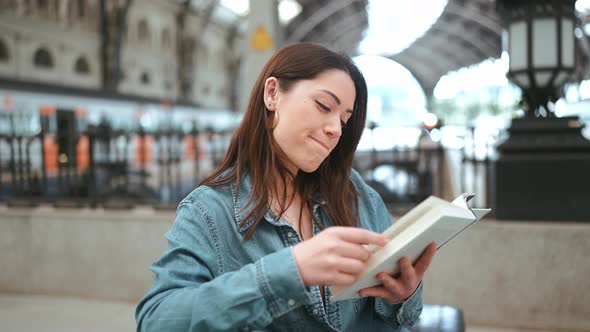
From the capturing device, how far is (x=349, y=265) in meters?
0.90

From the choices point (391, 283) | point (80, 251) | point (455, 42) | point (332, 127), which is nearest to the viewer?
point (391, 283)

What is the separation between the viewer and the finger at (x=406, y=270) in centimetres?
104

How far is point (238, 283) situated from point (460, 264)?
2844 millimetres

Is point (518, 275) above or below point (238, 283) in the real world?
below

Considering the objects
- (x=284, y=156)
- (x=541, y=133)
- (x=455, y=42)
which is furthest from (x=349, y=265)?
(x=455, y=42)

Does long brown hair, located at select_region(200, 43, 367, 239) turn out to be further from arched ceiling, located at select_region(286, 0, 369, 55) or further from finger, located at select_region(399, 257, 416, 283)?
arched ceiling, located at select_region(286, 0, 369, 55)

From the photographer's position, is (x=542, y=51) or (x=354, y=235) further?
(x=542, y=51)

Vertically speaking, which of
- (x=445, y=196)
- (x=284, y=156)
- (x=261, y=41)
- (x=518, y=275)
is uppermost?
(x=261, y=41)

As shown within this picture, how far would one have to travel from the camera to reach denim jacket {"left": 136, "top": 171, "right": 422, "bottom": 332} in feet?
3.12

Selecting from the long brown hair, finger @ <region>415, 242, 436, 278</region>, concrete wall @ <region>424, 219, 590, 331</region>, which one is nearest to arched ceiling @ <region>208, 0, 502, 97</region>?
concrete wall @ <region>424, 219, 590, 331</region>

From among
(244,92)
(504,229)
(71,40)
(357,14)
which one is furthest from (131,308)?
(357,14)

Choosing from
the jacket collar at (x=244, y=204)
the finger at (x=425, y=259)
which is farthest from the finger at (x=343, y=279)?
the jacket collar at (x=244, y=204)

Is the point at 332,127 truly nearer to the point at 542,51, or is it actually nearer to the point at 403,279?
the point at 403,279

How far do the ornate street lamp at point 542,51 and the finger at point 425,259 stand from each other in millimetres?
2942
